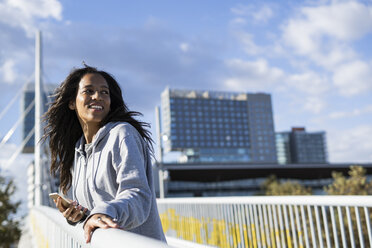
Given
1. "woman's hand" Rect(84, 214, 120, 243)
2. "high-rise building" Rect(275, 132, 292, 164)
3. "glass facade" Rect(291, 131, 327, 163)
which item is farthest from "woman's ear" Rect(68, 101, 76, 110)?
"glass facade" Rect(291, 131, 327, 163)

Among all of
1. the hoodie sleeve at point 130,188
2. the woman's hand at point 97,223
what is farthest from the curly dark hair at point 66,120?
the woman's hand at point 97,223

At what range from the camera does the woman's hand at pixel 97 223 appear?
4.15ft

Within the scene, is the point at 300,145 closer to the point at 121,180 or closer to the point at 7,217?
the point at 7,217

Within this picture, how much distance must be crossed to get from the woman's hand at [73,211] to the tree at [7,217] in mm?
13452

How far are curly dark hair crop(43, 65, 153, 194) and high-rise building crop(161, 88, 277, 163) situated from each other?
126 m

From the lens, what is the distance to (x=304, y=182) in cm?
7269

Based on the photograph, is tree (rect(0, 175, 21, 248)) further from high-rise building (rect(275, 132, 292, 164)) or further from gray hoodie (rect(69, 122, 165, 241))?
high-rise building (rect(275, 132, 292, 164))

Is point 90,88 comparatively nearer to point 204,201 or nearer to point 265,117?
point 204,201

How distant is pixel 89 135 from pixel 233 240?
3.93 metres

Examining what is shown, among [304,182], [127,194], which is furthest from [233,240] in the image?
[304,182]

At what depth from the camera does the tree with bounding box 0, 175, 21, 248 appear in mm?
13648

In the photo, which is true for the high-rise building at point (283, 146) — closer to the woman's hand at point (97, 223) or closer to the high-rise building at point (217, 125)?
the high-rise building at point (217, 125)

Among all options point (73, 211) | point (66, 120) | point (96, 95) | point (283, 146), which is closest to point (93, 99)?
point (96, 95)

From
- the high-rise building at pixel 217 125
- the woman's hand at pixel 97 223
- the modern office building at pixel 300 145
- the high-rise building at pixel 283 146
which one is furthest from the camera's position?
the modern office building at pixel 300 145
